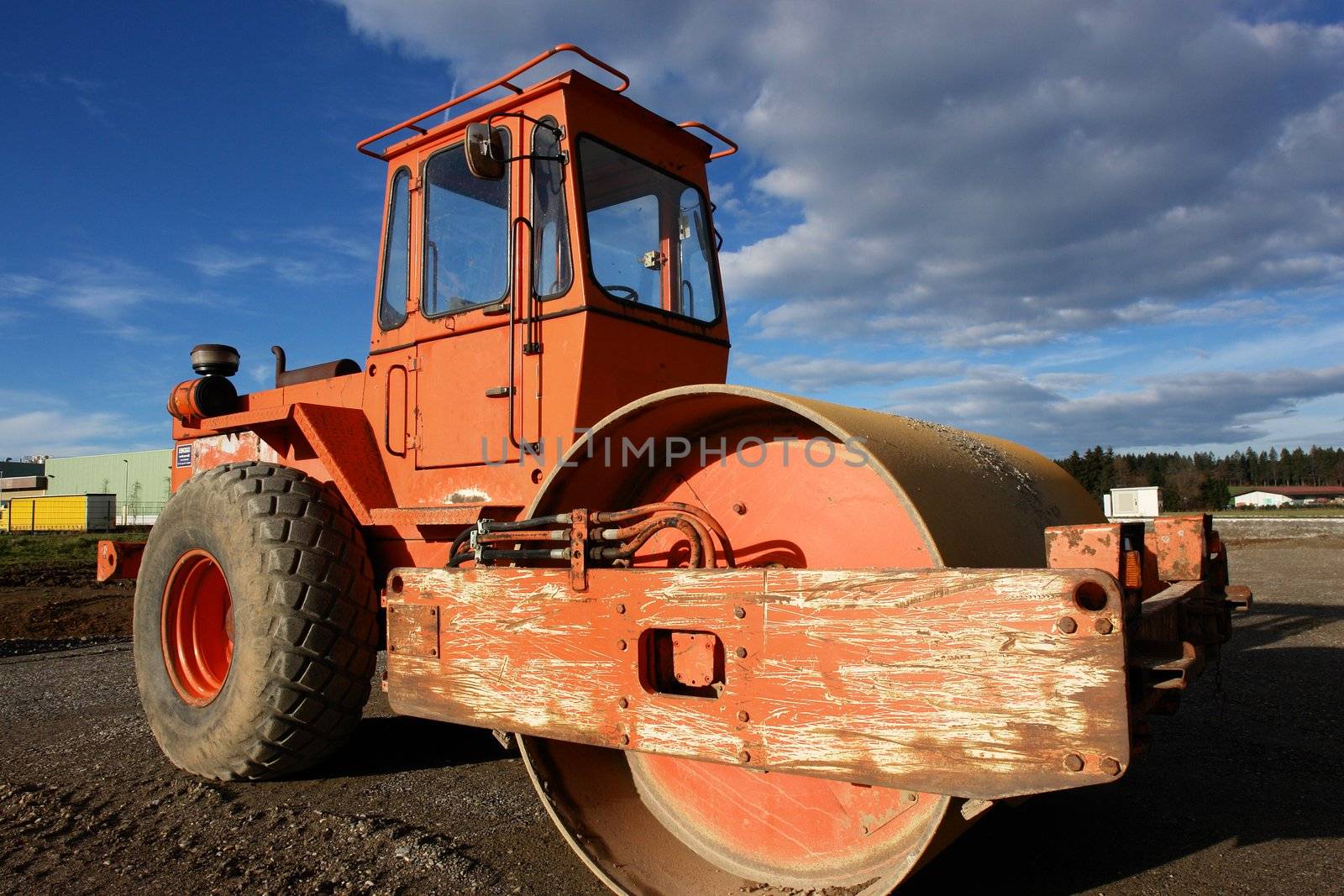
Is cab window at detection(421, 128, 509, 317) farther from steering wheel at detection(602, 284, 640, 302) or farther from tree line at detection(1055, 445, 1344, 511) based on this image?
tree line at detection(1055, 445, 1344, 511)

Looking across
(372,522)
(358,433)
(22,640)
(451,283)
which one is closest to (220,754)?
(372,522)

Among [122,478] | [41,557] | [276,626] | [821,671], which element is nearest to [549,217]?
[276,626]

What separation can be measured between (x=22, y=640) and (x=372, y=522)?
260 inches

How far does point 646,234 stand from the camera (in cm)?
420

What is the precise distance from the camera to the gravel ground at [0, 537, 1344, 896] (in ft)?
9.60

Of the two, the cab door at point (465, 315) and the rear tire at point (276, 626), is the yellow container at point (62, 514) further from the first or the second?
the cab door at point (465, 315)

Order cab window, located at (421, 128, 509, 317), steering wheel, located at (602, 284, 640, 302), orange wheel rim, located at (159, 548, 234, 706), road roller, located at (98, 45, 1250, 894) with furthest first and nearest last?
1. orange wheel rim, located at (159, 548, 234, 706)
2. cab window, located at (421, 128, 509, 317)
3. steering wheel, located at (602, 284, 640, 302)
4. road roller, located at (98, 45, 1250, 894)

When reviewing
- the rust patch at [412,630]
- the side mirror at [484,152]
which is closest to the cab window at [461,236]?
the side mirror at [484,152]

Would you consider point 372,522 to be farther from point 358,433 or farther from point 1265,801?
point 1265,801

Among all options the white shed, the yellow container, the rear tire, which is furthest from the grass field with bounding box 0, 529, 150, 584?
the yellow container

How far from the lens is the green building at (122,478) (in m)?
57.9

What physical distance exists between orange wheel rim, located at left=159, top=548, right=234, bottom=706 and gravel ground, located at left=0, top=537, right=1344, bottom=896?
1.32 ft

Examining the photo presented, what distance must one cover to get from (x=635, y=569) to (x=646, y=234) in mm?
2089

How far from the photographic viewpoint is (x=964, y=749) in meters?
1.96
